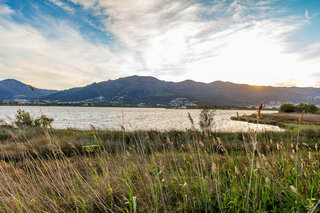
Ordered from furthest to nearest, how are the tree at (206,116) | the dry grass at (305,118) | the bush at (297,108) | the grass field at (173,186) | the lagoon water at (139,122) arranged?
the bush at (297,108) → the dry grass at (305,118) → the lagoon water at (139,122) → the tree at (206,116) → the grass field at (173,186)

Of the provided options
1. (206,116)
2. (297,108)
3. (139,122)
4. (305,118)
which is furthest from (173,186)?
(297,108)

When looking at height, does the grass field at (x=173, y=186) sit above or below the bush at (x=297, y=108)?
above

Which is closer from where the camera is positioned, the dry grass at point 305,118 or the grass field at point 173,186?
the grass field at point 173,186

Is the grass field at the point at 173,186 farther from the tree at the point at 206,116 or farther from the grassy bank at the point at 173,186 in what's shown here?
the tree at the point at 206,116

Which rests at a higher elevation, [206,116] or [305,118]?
[206,116]

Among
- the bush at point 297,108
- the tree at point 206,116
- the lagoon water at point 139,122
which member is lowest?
the lagoon water at point 139,122

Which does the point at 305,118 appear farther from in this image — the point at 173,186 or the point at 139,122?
the point at 173,186

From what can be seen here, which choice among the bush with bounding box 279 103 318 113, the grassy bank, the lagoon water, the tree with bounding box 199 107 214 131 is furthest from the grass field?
the bush with bounding box 279 103 318 113

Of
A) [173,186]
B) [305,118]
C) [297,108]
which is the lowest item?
[305,118]

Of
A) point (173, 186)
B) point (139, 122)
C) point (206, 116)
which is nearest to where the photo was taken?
point (173, 186)

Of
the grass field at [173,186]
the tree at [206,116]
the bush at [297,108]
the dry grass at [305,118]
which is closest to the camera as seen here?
the grass field at [173,186]

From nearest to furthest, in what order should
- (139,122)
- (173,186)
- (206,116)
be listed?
1. (173,186)
2. (206,116)
3. (139,122)

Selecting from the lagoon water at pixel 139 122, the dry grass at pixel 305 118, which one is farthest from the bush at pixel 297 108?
the lagoon water at pixel 139 122

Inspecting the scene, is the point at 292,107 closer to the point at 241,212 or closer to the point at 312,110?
the point at 312,110
